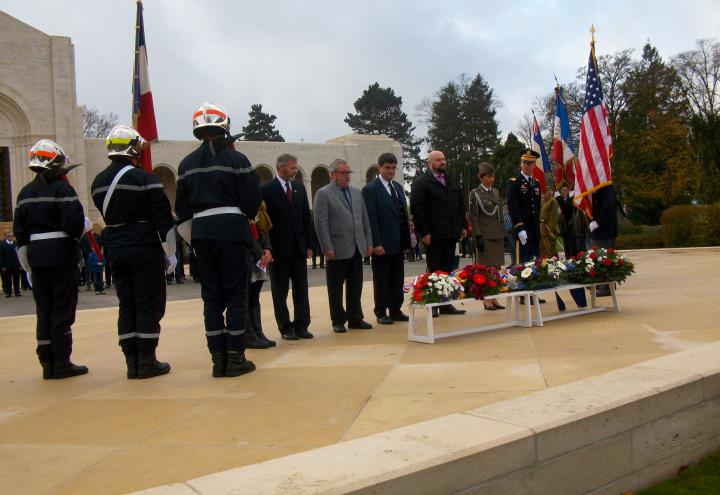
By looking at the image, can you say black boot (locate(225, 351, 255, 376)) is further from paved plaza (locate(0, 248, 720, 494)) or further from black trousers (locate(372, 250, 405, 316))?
black trousers (locate(372, 250, 405, 316))

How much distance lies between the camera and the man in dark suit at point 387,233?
8102 mm

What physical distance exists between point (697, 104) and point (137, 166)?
47341 millimetres

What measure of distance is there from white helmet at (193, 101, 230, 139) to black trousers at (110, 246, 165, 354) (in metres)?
1.06

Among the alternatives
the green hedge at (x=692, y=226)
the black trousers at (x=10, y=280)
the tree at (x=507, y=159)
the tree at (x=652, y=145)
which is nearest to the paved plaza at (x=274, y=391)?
the black trousers at (x=10, y=280)

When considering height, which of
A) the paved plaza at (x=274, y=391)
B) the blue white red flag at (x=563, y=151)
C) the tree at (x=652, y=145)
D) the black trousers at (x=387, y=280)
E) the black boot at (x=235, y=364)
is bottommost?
the paved plaza at (x=274, y=391)

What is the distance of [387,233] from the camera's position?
26.6ft

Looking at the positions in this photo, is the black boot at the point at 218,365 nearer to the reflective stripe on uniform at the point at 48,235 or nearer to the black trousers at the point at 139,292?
the black trousers at the point at 139,292

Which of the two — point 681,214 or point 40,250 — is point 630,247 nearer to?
point 681,214

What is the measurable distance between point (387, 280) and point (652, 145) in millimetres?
37076

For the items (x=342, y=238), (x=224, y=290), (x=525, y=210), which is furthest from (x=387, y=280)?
(x=224, y=290)

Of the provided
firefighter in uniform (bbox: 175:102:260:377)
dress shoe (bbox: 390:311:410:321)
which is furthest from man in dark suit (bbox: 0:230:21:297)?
firefighter in uniform (bbox: 175:102:260:377)

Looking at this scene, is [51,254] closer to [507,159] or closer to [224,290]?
[224,290]

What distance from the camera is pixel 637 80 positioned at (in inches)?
1740

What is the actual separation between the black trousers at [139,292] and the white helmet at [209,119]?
1056mm
